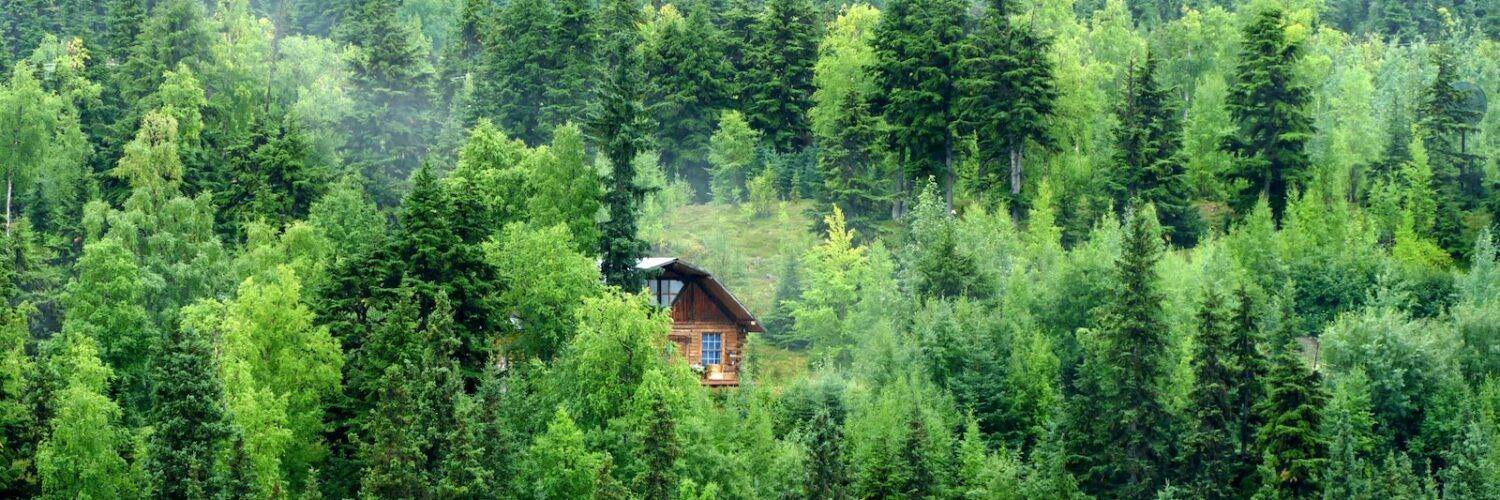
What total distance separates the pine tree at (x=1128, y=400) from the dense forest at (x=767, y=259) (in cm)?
15

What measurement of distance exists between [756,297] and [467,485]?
35.4 m

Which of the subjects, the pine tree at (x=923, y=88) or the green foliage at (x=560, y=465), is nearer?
the green foliage at (x=560, y=465)

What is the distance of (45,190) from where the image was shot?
102438mm

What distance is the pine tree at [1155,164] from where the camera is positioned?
315 ft

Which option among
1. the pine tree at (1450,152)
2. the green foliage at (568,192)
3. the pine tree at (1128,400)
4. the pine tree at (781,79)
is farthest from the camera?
the pine tree at (781,79)

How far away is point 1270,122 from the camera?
97000 millimetres

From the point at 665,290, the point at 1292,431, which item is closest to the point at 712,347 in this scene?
the point at 665,290

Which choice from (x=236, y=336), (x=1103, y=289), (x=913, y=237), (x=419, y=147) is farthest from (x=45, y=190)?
(x=1103, y=289)

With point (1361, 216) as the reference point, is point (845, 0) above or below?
above

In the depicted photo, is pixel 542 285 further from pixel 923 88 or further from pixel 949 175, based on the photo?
pixel 923 88

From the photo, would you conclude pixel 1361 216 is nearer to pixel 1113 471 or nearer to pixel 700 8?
pixel 1113 471

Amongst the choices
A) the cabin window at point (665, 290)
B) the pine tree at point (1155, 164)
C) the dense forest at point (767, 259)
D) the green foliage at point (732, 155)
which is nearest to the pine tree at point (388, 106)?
the dense forest at point (767, 259)

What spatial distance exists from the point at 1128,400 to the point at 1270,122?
92.2 ft

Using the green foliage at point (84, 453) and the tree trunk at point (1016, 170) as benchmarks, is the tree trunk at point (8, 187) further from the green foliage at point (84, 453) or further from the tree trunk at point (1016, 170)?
the tree trunk at point (1016, 170)
